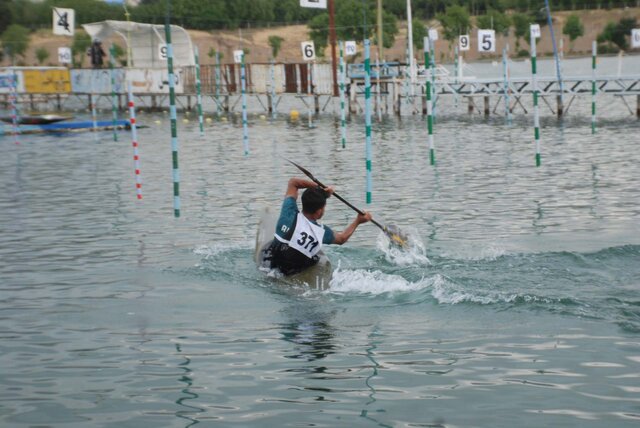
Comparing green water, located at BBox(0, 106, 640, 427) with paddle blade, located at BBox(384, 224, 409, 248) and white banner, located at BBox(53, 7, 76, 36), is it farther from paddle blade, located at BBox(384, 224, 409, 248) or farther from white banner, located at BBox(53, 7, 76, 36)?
white banner, located at BBox(53, 7, 76, 36)

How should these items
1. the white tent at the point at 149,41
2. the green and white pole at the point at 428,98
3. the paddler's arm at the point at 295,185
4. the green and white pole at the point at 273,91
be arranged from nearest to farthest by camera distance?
the paddler's arm at the point at 295,185 → the green and white pole at the point at 428,98 → the green and white pole at the point at 273,91 → the white tent at the point at 149,41

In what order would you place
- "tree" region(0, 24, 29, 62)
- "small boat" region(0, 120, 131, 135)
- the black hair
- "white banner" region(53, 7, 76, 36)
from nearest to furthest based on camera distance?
the black hair → "small boat" region(0, 120, 131, 135) → "white banner" region(53, 7, 76, 36) → "tree" region(0, 24, 29, 62)

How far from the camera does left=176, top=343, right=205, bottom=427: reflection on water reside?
6.96 meters

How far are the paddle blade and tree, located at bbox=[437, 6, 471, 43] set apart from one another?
77.4 meters

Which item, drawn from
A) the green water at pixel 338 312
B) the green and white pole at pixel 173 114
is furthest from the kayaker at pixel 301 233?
the green and white pole at pixel 173 114

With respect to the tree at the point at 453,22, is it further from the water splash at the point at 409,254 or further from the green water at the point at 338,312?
the water splash at the point at 409,254

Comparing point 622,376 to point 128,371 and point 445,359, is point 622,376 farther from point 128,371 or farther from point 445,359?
point 128,371

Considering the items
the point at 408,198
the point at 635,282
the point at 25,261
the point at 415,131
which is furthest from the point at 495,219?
the point at 415,131

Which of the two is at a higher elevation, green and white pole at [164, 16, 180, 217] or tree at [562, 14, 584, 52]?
tree at [562, 14, 584, 52]

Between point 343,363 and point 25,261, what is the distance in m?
6.60

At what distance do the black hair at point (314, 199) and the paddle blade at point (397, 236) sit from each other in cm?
196

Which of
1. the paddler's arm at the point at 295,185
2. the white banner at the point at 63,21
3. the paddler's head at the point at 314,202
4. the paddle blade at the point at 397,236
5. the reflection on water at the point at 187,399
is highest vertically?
the white banner at the point at 63,21

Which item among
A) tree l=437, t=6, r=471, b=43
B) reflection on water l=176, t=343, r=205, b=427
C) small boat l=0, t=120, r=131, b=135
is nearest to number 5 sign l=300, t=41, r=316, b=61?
small boat l=0, t=120, r=131, b=135

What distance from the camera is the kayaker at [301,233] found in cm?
1080
